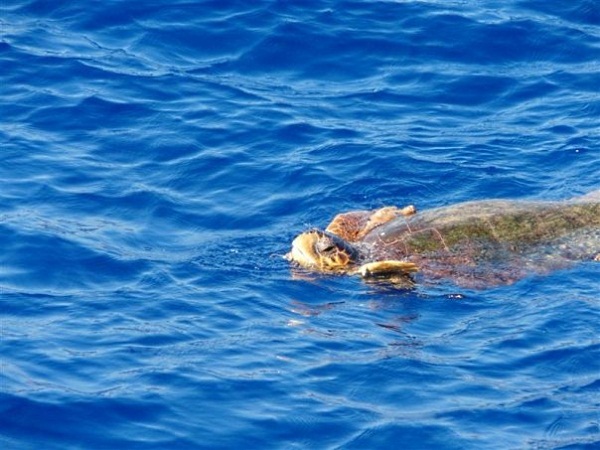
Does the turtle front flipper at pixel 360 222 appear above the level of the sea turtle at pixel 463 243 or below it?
above

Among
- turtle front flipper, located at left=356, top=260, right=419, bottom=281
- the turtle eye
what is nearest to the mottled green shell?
turtle front flipper, located at left=356, top=260, right=419, bottom=281

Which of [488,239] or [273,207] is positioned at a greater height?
[273,207]

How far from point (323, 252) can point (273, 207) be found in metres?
1.75

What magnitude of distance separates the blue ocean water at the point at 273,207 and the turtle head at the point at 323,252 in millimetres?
186

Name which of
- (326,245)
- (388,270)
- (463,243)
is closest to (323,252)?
(326,245)

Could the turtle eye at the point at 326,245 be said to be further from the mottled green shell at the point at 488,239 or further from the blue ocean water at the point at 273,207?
the mottled green shell at the point at 488,239

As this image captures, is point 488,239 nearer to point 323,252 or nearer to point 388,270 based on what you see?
point 388,270

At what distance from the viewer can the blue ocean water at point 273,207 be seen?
9016mm

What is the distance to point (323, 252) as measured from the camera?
11.5 metres

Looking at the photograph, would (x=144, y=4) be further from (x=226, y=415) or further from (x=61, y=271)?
(x=226, y=415)

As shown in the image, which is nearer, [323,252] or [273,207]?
[323,252]

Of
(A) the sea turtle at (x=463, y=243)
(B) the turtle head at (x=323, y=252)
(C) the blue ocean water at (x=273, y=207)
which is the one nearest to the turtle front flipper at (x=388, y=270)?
(A) the sea turtle at (x=463, y=243)

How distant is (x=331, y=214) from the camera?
43.1 ft

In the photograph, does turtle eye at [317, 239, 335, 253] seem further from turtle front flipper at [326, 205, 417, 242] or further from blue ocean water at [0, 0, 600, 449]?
turtle front flipper at [326, 205, 417, 242]
